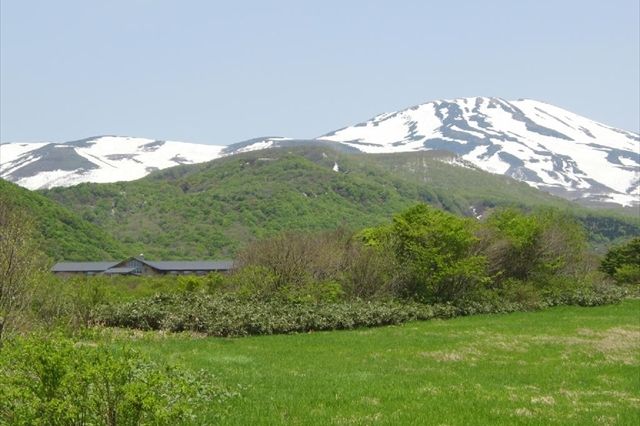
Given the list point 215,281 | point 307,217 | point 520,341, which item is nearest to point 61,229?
point 307,217

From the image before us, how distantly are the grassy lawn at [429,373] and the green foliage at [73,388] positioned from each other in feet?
10.6

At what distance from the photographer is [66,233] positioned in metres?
128

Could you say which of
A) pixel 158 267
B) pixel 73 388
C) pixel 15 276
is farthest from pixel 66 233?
pixel 73 388

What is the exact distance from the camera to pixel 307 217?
578ft

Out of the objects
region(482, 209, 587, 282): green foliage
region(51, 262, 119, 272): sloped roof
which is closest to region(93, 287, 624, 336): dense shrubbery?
region(482, 209, 587, 282): green foliage

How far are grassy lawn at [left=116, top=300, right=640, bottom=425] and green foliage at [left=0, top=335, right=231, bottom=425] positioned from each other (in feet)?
10.6

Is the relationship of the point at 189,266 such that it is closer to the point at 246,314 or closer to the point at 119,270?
the point at 119,270

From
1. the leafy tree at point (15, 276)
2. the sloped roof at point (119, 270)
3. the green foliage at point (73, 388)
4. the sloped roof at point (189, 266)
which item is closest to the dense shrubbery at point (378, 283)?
the leafy tree at point (15, 276)

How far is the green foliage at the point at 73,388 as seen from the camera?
8.41 metres

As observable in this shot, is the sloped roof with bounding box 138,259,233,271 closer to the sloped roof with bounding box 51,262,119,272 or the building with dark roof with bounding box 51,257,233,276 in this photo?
the building with dark roof with bounding box 51,257,233,276

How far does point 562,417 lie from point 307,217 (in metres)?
163

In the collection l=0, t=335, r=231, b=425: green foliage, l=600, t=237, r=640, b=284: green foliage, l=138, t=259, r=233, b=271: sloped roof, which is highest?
l=0, t=335, r=231, b=425: green foliage

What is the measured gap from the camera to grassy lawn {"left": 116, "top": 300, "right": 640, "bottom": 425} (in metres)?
13.5

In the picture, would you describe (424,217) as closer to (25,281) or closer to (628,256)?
(25,281)
